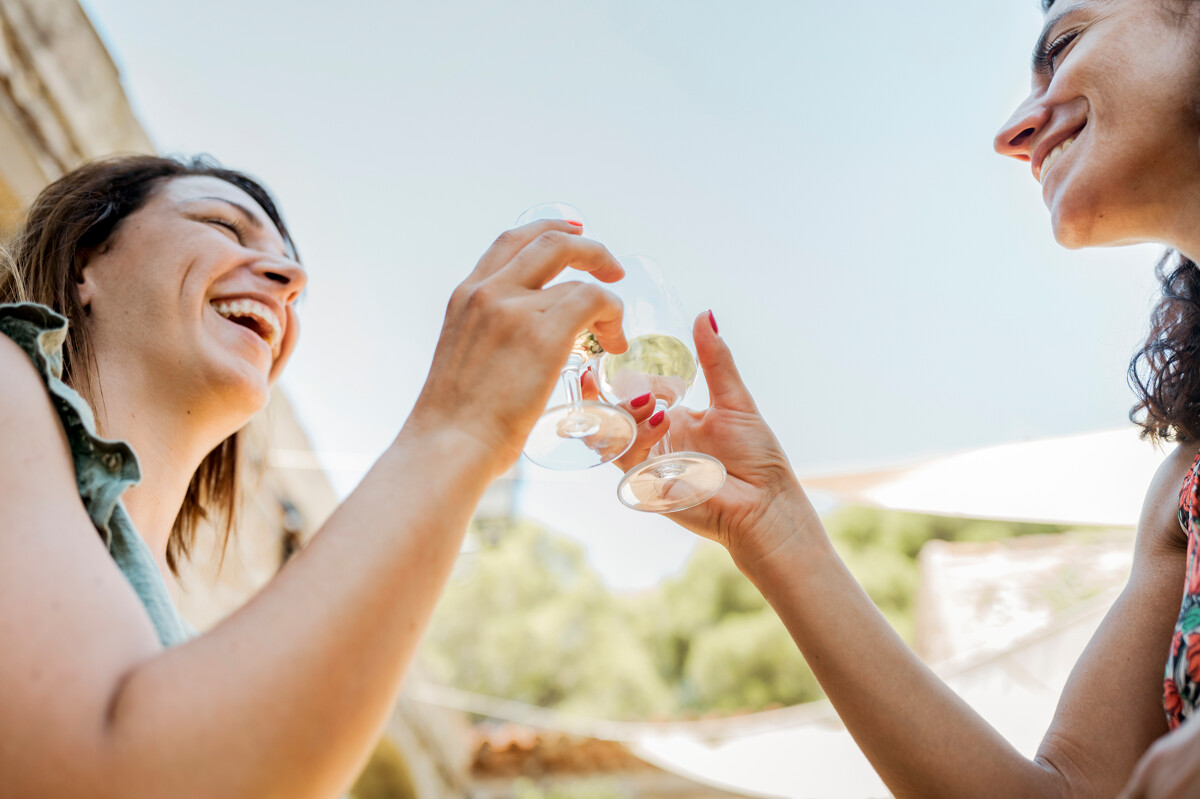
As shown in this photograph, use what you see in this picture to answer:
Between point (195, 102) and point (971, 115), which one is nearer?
point (195, 102)

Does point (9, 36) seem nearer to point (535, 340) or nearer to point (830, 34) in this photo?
point (535, 340)

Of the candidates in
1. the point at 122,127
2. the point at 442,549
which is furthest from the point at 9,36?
the point at 442,549

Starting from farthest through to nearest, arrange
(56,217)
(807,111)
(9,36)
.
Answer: (807,111) → (9,36) → (56,217)

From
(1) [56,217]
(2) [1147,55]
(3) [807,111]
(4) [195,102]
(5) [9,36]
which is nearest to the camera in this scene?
(2) [1147,55]

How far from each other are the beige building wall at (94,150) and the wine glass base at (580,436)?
102 cm

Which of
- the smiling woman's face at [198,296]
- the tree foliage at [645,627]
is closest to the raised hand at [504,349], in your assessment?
the smiling woman's face at [198,296]

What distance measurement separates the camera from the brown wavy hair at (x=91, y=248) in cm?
168

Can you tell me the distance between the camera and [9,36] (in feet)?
9.77

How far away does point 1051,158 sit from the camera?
5.26 ft

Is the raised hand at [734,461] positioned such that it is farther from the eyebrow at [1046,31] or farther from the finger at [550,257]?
the eyebrow at [1046,31]

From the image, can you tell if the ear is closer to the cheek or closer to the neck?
the neck

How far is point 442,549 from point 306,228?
4.90m

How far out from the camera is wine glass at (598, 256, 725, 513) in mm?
1376

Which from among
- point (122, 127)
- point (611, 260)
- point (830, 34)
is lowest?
point (611, 260)
